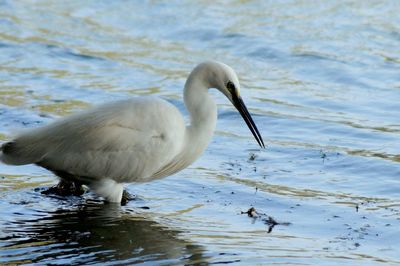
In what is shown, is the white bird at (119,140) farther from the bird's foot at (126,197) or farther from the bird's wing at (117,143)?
the bird's foot at (126,197)

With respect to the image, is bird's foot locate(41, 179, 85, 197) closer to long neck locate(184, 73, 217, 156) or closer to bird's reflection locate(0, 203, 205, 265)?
bird's reflection locate(0, 203, 205, 265)

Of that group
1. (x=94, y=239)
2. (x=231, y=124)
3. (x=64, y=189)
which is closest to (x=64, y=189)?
(x=64, y=189)

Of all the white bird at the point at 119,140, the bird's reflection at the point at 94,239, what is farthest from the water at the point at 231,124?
the white bird at the point at 119,140

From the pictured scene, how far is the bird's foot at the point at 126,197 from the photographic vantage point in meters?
8.06

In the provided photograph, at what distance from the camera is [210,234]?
7.11 meters

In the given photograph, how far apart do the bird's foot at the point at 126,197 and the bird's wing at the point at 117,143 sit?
451 millimetres

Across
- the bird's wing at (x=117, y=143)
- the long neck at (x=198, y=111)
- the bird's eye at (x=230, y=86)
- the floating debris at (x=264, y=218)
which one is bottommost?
the floating debris at (x=264, y=218)

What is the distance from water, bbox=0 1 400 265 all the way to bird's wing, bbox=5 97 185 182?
0.38 meters

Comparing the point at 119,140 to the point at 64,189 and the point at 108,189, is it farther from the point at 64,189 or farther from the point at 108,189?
the point at 64,189

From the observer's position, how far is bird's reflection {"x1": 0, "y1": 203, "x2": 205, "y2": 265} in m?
6.50

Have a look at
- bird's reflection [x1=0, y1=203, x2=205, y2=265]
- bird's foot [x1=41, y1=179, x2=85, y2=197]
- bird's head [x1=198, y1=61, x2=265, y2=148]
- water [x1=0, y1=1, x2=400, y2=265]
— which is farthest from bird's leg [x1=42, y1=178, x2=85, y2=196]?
bird's head [x1=198, y1=61, x2=265, y2=148]

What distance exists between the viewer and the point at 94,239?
23.0 ft

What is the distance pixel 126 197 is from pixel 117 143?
0.76 m

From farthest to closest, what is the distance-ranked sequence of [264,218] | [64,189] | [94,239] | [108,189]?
[64,189] < [108,189] < [264,218] < [94,239]
